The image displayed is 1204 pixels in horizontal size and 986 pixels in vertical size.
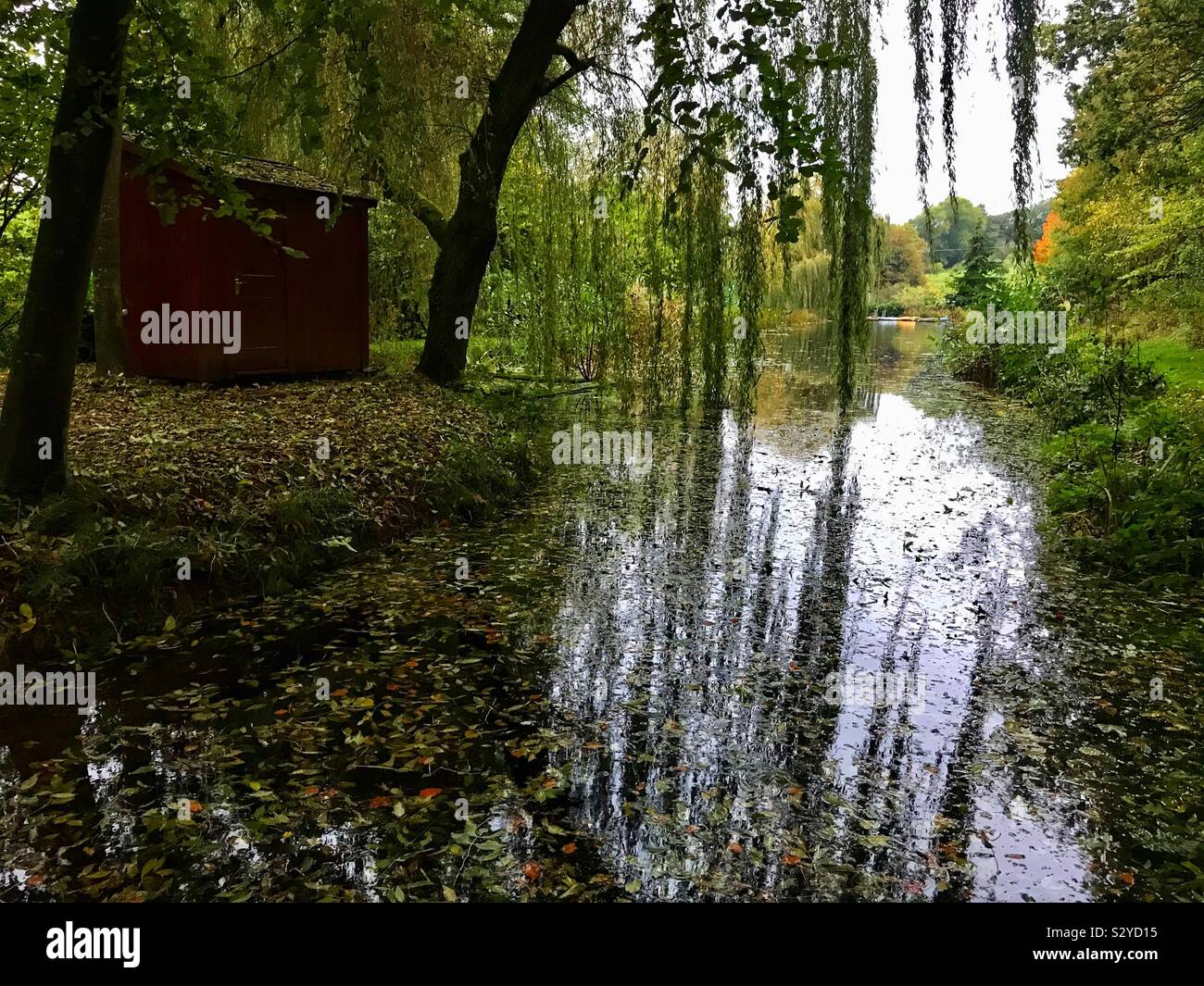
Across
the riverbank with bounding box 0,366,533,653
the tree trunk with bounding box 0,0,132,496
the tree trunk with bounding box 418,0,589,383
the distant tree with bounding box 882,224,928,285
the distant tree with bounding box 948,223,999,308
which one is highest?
the distant tree with bounding box 882,224,928,285

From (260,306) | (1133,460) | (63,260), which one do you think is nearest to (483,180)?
(260,306)

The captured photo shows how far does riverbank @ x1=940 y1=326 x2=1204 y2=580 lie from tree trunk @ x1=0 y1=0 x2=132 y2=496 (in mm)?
7482

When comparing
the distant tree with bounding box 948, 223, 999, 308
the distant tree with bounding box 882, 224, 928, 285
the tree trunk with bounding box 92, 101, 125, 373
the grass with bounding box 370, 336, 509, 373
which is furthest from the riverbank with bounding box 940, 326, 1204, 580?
the distant tree with bounding box 882, 224, 928, 285

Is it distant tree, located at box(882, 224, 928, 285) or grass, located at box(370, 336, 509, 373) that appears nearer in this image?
grass, located at box(370, 336, 509, 373)

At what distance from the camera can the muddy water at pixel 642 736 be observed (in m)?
2.91

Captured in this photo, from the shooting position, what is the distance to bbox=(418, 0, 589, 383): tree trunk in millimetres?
8453

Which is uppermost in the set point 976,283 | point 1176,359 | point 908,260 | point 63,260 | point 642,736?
point 908,260

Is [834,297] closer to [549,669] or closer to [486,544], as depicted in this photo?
[549,669]

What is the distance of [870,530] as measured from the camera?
764 centimetres

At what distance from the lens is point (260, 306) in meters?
9.91

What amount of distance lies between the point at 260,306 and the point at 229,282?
0.47 meters

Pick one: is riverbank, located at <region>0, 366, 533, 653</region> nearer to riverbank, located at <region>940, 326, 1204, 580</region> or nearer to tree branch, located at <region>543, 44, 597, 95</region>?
tree branch, located at <region>543, 44, 597, 95</region>

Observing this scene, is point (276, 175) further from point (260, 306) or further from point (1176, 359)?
point (1176, 359)
